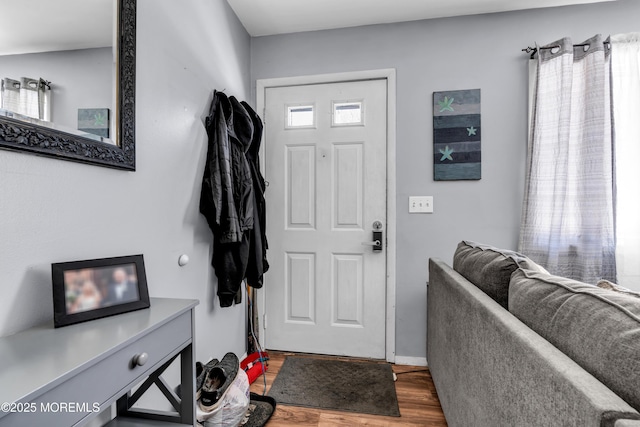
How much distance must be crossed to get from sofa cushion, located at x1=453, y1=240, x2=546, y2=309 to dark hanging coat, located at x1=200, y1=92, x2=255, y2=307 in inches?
46.5

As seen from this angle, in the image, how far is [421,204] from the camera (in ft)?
7.59

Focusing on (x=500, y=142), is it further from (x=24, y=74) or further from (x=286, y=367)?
(x=24, y=74)

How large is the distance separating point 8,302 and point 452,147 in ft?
7.79

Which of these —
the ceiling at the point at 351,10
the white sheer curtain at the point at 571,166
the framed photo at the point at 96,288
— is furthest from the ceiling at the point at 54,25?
the white sheer curtain at the point at 571,166

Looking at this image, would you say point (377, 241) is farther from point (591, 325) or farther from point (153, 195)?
point (591, 325)

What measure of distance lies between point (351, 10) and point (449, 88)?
2.87 feet

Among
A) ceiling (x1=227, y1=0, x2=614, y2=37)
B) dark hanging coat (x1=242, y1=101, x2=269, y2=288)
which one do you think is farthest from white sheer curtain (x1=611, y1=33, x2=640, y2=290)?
dark hanging coat (x1=242, y1=101, x2=269, y2=288)

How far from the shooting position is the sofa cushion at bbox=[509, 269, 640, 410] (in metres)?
0.57

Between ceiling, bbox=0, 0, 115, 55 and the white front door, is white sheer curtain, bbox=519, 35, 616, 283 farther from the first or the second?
ceiling, bbox=0, 0, 115, 55

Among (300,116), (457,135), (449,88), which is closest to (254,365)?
(300,116)

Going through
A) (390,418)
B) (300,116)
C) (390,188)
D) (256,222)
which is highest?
(300,116)

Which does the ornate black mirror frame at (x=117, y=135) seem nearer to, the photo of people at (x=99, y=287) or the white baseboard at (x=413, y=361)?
the photo of people at (x=99, y=287)

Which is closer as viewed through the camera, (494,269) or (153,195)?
(494,269)

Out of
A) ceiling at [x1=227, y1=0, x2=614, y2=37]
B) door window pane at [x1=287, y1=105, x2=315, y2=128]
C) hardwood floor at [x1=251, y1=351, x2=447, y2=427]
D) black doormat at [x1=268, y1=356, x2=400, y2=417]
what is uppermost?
ceiling at [x1=227, y1=0, x2=614, y2=37]
